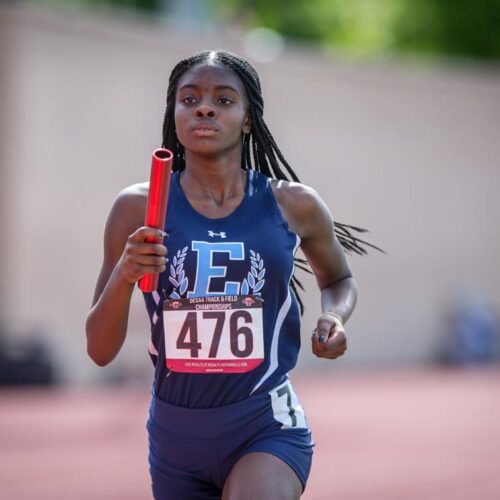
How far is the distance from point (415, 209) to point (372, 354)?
2761 millimetres

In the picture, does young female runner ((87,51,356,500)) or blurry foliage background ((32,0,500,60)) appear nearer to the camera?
young female runner ((87,51,356,500))

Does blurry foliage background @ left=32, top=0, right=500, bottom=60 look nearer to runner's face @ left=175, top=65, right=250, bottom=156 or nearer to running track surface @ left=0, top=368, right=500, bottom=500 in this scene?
running track surface @ left=0, top=368, right=500, bottom=500

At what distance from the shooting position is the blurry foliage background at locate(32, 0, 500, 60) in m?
32.9

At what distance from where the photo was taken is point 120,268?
11.4ft

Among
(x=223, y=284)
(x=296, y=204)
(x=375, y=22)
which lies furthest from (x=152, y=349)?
(x=375, y=22)

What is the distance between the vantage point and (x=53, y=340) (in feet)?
53.7

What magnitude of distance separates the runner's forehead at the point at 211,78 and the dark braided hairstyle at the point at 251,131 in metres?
0.03

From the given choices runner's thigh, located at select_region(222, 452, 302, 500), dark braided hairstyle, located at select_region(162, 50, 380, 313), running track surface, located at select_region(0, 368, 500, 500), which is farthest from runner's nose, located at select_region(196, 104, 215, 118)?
running track surface, located at select_region(0, 368, 500, 500)

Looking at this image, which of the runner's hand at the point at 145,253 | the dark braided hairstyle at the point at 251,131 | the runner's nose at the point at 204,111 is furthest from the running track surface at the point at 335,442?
the runner's hand at the point at 145,253

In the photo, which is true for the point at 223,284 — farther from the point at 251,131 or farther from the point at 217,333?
the point at 251,131

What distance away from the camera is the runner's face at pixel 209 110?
3.86 metres

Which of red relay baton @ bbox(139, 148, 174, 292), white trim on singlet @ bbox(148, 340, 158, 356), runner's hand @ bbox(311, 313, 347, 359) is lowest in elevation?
white trim on singlet @ bbox(148, 340, 158, 356)

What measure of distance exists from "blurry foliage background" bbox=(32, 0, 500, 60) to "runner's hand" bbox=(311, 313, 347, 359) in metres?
27.9

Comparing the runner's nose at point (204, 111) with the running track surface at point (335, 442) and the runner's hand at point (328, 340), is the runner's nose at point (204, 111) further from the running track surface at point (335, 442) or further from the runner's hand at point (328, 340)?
the running track surface at point (335, 442)
